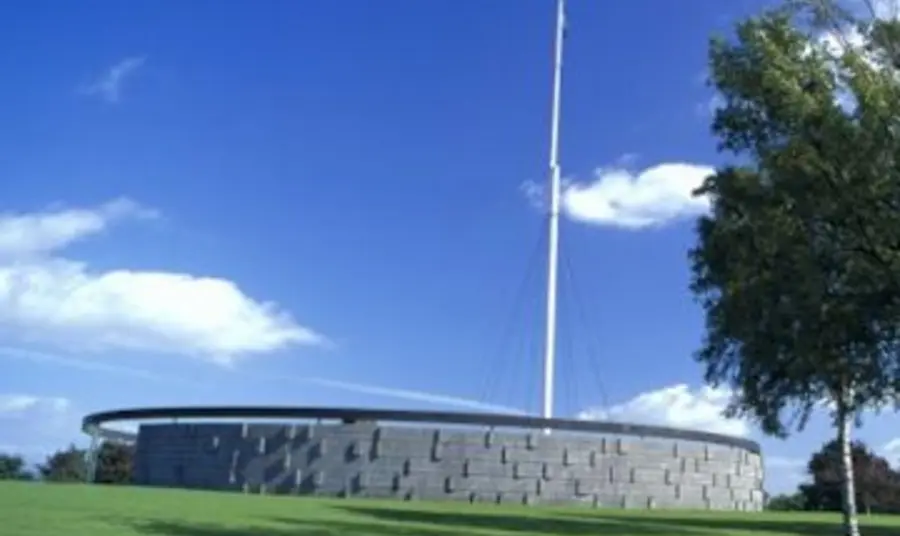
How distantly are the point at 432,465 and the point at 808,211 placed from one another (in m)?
21.5

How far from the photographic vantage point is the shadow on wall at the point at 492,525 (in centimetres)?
1716

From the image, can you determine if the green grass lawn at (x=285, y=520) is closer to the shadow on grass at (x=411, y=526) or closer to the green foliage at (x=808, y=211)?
the shadow on grass at (x=411, y=526)

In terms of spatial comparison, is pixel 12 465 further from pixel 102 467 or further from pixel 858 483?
pixel 858 483

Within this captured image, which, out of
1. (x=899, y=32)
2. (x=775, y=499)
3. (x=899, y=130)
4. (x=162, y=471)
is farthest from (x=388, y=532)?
(x=775, y=499)

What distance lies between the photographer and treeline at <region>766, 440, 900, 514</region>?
56.8m

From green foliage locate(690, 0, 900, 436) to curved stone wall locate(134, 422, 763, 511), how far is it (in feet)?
55.8

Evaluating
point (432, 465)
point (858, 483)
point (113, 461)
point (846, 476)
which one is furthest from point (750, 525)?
point (113, 461)

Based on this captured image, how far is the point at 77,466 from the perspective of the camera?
6178 cm

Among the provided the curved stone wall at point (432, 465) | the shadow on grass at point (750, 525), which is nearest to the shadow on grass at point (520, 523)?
the shadow on grass at point (750, 525)

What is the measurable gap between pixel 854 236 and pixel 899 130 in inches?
78.0

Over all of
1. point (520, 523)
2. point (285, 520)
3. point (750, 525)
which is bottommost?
point (285, 520)

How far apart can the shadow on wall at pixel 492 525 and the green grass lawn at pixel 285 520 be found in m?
0.02

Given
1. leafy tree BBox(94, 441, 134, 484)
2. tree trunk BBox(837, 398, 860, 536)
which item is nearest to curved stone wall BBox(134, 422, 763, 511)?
tree trunk BBox(837, 398, 860, 536)

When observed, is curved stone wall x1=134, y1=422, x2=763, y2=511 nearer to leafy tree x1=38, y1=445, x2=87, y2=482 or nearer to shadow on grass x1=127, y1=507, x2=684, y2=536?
shadow on grass x1=127, y1=507, x2=684, y2=536
